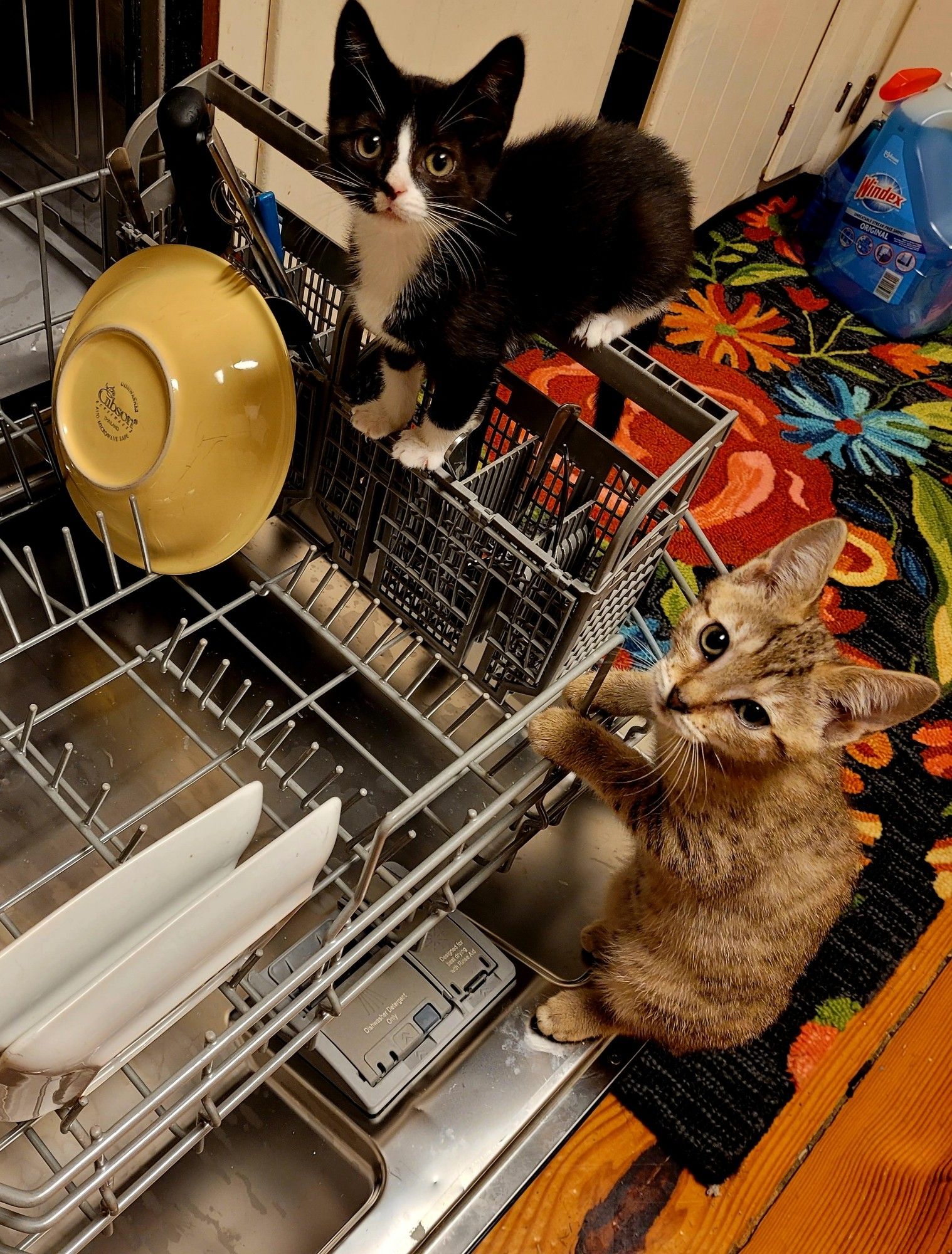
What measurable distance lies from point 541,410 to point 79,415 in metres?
0.38

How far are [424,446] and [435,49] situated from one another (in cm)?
80

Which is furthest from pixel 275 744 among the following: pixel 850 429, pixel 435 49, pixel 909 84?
pixel 909 84

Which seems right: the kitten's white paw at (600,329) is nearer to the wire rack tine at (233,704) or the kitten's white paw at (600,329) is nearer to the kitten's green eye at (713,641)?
the kitten's green eye at (713,641)

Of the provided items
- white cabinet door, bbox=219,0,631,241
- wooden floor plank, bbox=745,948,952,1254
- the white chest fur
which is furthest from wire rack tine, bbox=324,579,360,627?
wooden floor plank, bbox=745,948,952,1254

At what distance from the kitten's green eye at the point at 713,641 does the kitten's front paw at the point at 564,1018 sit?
302 mm

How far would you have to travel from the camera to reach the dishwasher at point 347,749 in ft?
2.20

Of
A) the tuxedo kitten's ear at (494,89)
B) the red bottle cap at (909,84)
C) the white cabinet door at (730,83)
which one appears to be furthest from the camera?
the red bottle cap at (909,84)

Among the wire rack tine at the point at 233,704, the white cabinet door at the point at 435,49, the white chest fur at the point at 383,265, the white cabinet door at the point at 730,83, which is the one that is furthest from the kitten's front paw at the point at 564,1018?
the white cabinet door at the point at 730,83

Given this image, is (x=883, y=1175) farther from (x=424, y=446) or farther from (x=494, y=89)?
(x=494, y=89)

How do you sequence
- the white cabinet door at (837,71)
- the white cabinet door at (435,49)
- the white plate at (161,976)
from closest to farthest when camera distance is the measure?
1. the white plate at (161,976)
2. the white cabinet door at (435,49)
3. the white cabinet door at (837,71)

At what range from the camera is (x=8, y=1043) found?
0.45 meters

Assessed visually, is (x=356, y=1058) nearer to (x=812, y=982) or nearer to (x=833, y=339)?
(x=812, y=982)

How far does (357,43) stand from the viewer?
0.75m

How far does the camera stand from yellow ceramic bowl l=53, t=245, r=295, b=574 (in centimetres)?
76
